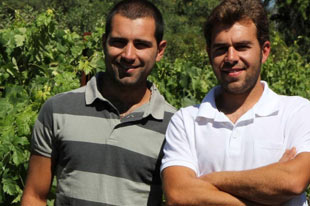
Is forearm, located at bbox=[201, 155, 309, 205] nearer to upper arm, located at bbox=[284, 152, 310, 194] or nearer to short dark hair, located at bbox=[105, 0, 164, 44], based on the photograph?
upper arm, located at bbox=[284, 152, 310, 194]

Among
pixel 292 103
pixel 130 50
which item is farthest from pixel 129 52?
pixel 292 103

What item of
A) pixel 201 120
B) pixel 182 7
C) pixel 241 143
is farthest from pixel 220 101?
pixel 182 7

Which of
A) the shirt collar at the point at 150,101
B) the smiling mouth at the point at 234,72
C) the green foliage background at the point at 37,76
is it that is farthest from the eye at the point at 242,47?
the green foliage background at the point at 37,76

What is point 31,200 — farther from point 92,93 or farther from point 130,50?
point 130,50

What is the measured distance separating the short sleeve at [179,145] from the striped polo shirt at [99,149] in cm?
7

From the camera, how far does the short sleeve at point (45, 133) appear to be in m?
2.38

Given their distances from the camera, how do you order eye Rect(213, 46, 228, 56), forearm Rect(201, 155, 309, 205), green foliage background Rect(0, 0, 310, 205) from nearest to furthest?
1. forearm Rect(201, 155, 309, 205)
2. eye Rect(213, 46, 228, 56)
3. green foliage background Rect(0, 0, 310, 205)

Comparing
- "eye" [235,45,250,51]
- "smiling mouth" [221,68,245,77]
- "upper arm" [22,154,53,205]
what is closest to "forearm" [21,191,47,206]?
"upper arm" [22,154,53,205]

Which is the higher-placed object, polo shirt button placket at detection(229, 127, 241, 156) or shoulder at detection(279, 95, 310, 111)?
shoulder at detection(279, 95, 310, 111)

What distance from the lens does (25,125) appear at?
3.03m

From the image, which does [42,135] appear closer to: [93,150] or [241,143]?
[93,150]

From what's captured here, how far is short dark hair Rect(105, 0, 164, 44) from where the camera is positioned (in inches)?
96.5

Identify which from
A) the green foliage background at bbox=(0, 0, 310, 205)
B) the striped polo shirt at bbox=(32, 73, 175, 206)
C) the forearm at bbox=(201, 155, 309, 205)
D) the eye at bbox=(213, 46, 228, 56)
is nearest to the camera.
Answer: the forearm at bbox=(201, 155, 309, 205)

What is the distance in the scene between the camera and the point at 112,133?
2.33 meters
